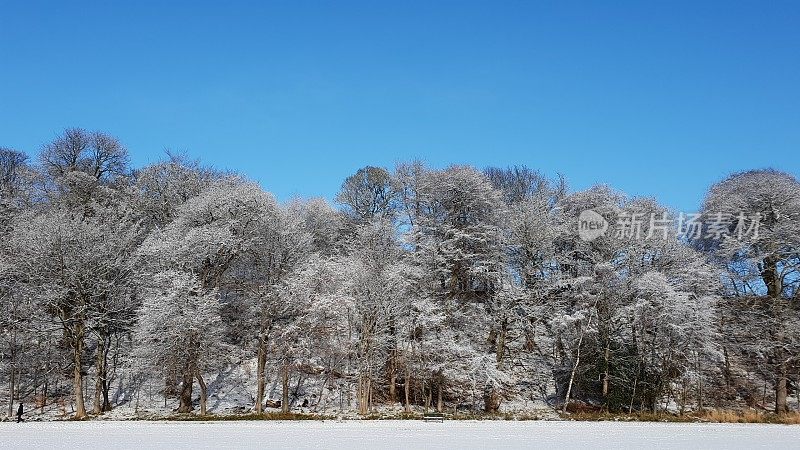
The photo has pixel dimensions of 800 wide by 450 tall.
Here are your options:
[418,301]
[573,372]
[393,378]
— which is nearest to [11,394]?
[393,378]

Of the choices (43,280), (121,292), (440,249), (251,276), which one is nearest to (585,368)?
(440,249)

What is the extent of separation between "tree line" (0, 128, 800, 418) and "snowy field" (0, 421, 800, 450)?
797 cm

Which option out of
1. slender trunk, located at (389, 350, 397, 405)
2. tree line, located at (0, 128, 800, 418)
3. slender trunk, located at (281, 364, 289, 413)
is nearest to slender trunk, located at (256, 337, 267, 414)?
tree line, located at (0, 128, 800, 418)

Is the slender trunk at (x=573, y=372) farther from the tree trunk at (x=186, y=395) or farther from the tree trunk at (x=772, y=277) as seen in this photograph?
the tree trunk at (x=186, y=395)

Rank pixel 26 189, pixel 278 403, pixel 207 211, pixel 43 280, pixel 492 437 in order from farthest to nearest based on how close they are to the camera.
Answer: pixel 26 189
pixel 207 211
pixel 278 403
pixel 43 280
pixel 492 437

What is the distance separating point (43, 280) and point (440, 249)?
69.1 feet

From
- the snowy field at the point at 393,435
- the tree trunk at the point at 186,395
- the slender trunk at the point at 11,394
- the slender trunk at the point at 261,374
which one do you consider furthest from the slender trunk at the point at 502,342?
the slender trunk at the point at 11,394

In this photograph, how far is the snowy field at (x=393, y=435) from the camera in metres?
17.0

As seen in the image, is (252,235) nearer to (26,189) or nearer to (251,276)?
(251,276)

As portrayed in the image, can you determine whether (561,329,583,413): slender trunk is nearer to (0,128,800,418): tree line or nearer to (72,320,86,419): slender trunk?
(0,128,800,418): tree line

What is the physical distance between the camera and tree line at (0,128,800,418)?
31.0 metres

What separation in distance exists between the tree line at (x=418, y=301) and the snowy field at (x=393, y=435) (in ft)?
26.2

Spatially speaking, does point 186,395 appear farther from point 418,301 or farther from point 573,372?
point 573,372

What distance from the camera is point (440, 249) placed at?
3553cm
